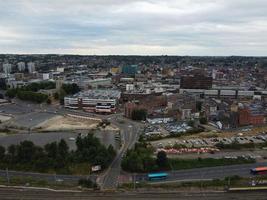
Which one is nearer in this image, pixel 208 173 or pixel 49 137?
pixel 208 173

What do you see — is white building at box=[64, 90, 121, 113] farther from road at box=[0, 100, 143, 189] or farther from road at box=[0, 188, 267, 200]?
road at box=[0, 188, 267, 200]

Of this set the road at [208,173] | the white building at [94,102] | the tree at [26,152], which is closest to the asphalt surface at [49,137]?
the tree at [26,152]

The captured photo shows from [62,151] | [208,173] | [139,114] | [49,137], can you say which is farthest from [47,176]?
[139,114]

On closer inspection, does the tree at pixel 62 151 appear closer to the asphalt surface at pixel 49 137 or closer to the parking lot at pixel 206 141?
the asphalt surface at pixel 49 137

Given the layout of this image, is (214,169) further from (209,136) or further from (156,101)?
(156,101)

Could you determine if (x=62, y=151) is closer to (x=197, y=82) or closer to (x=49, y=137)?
(x=49, y=137)

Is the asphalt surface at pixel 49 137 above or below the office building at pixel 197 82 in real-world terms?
below
